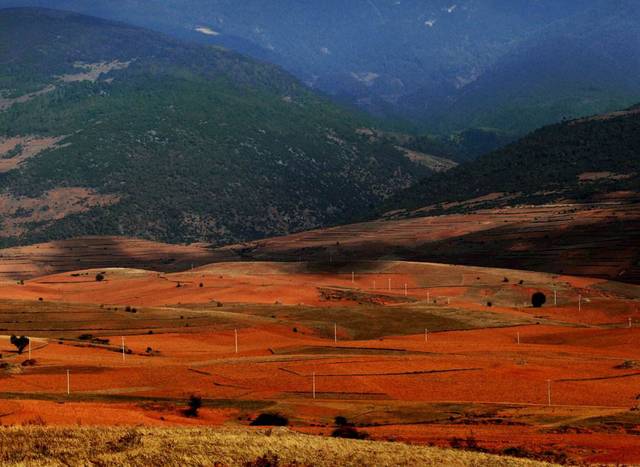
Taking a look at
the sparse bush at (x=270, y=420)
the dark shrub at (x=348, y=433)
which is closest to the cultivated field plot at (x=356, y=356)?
the sparse bush at (x=270, y=420)

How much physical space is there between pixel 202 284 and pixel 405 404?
9634 centimetres

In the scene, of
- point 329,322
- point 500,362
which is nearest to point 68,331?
point 329,322

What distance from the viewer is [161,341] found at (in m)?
106

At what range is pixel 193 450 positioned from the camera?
3794 cm

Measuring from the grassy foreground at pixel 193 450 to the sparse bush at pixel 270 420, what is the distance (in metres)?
16.2

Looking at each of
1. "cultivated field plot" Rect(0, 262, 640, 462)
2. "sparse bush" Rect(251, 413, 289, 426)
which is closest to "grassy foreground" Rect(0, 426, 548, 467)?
"cultivated field plot" Rect(0, 262, 640, 462)

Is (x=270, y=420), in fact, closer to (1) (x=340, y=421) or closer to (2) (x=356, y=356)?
(1) (x=340, y=421)

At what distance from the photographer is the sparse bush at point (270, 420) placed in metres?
58.6

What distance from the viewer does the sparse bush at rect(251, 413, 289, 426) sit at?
2308 inches

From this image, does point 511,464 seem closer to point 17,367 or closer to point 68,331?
point 17,367

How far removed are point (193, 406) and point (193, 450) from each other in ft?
89.1

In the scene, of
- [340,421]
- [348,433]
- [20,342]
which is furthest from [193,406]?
[20,342]

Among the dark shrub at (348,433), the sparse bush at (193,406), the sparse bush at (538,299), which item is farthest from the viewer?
the sparse bush at (538,299)

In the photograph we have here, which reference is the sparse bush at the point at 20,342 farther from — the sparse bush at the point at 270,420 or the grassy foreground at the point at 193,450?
the grassy foreground at the point at 193,450
